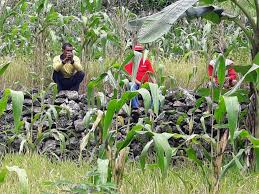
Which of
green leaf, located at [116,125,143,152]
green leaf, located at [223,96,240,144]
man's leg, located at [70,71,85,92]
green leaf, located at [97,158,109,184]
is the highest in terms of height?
man's leg, located at [70,71,85,92]

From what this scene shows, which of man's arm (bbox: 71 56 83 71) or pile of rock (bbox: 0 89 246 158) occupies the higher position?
man's arm (bbox: 71 56 83 71)

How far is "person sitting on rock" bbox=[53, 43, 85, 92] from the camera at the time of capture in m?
6.33

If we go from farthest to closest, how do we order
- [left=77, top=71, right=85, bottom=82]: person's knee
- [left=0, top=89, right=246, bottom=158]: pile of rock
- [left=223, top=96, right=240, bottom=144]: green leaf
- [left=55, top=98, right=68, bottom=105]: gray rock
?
1. [left=77, top=71, right=85, bottom=82]: person's knee
2. [left=55, top=98, right=68, bottom=105]: gray rock
3. [left=0, top=89, right=246, bottom=158]: pile of rock
4. [left=223, top=96, right=240, bottom=144]: green leaf

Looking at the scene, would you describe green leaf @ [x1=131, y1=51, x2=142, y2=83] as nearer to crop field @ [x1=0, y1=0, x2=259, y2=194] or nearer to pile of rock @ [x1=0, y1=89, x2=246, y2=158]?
crop field @ [x1=0, y1=0, x2=259, y2=194]

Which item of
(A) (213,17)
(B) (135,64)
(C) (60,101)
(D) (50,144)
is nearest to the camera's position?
(B) (135,64)

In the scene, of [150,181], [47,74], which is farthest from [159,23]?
[47,74]

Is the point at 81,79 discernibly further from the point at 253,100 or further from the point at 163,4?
the point at 163,4

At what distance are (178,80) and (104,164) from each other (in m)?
4.11

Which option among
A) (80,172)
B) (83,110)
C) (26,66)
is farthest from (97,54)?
(80,172)

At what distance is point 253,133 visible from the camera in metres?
4.03

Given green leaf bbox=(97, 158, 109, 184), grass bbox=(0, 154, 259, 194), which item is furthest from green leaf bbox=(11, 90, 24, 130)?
green leaf bbox=(97, 158, 109, 184)

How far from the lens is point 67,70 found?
21.0ft

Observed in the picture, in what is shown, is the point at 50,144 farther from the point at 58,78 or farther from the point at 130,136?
the point at 130,136

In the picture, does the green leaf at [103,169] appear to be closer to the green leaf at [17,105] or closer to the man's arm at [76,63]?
the green leaf at [17,105]
